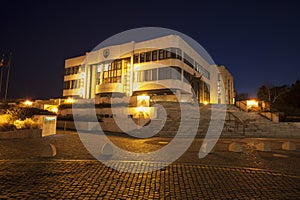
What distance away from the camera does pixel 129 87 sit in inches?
1561

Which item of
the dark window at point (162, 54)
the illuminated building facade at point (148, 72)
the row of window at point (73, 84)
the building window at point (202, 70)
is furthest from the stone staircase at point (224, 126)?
the row of window at point (73, 84)

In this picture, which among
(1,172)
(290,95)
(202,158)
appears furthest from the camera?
(290,95)

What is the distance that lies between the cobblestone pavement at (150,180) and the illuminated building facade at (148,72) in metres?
27.8

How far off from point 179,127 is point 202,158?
9657 mm

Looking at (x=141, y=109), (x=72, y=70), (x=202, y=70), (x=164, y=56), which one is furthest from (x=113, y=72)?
(x=141, y=109)

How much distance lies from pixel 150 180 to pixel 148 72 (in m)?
33.0

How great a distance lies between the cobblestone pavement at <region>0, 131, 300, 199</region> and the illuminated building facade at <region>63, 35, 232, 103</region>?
91.2ft

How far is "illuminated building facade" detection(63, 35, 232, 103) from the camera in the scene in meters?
35.8

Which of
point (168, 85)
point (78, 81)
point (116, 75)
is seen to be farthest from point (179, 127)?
point (78, 81)

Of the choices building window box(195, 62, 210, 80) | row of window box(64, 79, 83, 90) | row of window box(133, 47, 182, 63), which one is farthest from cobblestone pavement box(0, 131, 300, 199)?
row of window box(64, 79, 83, 90)

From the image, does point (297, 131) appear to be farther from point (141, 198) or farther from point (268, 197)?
point (141, 198)

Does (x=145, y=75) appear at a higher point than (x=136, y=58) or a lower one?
lower

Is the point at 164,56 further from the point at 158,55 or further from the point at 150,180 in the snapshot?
the point at 150,180

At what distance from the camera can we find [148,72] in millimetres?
37906
